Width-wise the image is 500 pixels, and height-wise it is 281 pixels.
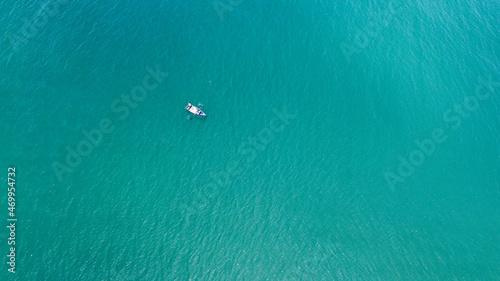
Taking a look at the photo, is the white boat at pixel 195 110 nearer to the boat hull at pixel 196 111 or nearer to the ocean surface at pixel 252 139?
the boat hull at pixel 196 111

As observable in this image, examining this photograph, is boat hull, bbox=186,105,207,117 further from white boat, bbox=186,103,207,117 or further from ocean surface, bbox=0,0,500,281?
ocean surface, bbox=0,0,500,281

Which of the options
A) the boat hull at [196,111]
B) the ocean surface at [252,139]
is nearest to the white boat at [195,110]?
the boat hull at [196,111]

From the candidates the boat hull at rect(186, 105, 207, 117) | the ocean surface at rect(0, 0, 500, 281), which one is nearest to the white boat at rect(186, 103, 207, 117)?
the boat hull at rect(186, 105, 207, 117)

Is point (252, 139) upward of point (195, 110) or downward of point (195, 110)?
downward

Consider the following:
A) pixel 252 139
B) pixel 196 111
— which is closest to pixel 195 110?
pixel 196 111

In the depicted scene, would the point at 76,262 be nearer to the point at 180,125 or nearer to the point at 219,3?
the point at 180,125

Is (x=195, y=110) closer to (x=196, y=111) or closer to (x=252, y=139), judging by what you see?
(x=196, y=111)

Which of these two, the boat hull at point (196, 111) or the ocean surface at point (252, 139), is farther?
the boat hull at point (196, 111)

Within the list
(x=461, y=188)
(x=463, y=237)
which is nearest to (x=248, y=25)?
(x=461, y=188)
